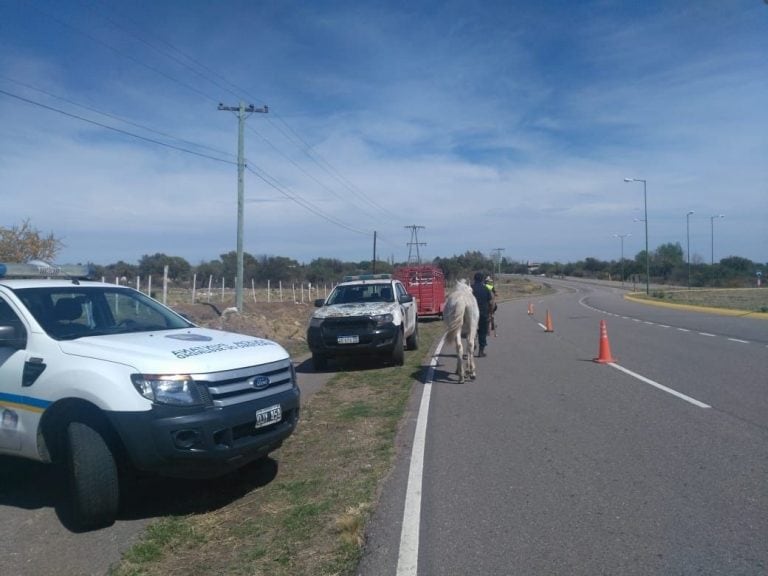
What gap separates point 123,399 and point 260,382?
1.16m

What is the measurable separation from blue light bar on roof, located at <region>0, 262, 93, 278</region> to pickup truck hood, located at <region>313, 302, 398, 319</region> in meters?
6.57

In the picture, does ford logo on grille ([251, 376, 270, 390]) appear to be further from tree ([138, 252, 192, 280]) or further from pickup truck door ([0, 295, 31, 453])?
tree ([138, 252, 192, 280])

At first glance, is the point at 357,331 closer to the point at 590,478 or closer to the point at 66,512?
the point at 590,478

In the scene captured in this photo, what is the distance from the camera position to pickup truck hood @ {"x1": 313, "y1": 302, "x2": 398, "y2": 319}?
13.6 m

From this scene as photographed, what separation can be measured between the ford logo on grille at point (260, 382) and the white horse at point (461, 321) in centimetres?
599

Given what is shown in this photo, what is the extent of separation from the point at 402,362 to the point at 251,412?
8.93 meters

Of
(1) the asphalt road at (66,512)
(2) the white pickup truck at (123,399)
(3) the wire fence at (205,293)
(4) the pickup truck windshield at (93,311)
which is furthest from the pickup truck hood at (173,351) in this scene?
(3) the wire fence at (205,293)

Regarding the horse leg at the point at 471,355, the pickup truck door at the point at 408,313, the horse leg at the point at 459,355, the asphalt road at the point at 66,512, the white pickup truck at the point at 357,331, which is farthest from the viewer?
the pickup truck door at the point at 408,313

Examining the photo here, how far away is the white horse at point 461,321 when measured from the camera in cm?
1158

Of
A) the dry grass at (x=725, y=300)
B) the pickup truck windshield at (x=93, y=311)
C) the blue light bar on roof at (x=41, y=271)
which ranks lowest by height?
the dry grass at (x=725, y=300)

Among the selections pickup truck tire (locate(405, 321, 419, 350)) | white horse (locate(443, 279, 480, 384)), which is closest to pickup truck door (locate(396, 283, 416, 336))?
pickup truck tire (locate(405, 321, 419, 350))

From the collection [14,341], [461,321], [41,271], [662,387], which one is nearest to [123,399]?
[14,341]

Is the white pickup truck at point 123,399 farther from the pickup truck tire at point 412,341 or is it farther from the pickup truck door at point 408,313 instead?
the pickup truck tire at point 412,341

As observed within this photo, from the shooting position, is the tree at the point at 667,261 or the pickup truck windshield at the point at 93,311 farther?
the tree at the point at 667,261
